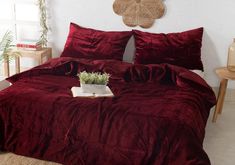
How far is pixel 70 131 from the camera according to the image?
2428 mm

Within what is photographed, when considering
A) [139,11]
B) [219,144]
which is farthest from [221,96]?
[139,11]

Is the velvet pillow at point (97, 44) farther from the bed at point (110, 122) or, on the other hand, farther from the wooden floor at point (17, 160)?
the wooden floor at point (17, 160)

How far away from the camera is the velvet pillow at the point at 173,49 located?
11.5 feet

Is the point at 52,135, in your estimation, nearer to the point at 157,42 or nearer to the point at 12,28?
the point at 157,42

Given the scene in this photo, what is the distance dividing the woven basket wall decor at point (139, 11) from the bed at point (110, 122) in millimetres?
1098

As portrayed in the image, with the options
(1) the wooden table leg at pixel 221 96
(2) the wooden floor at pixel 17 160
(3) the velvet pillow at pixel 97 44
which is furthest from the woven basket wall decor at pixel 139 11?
(2) the wooden floor at pixel 17 160

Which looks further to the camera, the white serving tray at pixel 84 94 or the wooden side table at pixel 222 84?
the wooden side table at pixel 222 84

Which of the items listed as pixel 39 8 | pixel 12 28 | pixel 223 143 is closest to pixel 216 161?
pixel 223 143

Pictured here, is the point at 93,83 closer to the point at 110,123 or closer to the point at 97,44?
the point at 110,123

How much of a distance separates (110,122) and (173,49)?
57.6 inches

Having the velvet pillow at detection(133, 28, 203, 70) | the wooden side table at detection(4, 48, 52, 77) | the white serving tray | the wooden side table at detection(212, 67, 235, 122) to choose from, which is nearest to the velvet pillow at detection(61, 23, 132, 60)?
the velvet pillow at detection(133, 28, 203, 70)

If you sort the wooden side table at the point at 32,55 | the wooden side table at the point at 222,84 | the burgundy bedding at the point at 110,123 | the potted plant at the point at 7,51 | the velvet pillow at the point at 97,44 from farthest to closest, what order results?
the wooden side table at the point at 32,55, the potted plant at the point at 7,51, the velvet pillow at the point at 97,44, the wooden side table at the point at 222,84, the burgundy bedding at the point at 110,123

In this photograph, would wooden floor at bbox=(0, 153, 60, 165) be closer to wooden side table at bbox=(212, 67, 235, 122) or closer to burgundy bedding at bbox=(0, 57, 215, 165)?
burgundy bedding at bbox=(0, 57, 215, 165)

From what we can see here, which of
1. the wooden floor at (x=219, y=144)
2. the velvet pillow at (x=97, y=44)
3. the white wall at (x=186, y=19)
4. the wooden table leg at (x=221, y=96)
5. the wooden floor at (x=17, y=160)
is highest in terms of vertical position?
the white wall at (x=186, y=19)
